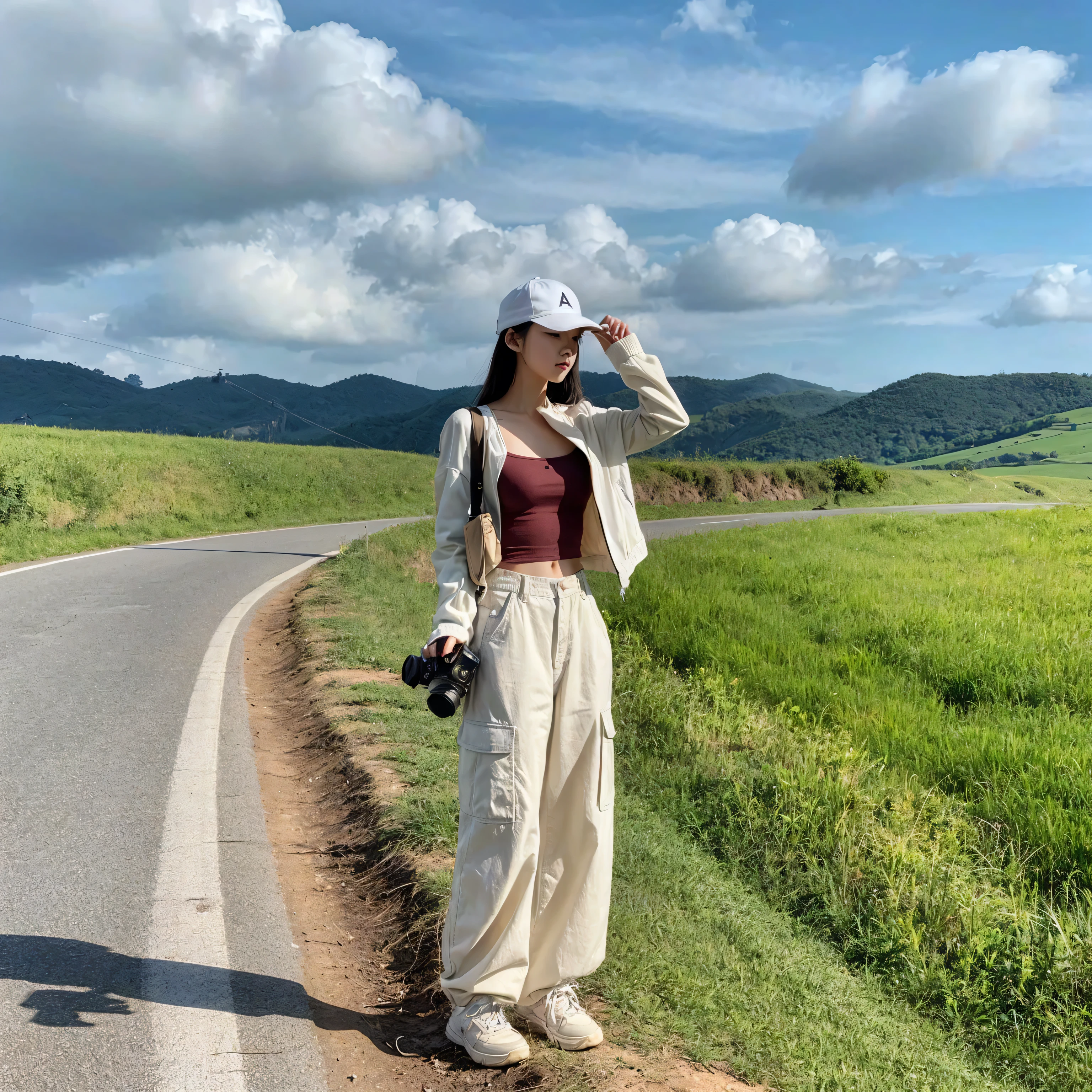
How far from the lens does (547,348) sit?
2.75 meters

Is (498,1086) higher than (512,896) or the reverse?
the reverse

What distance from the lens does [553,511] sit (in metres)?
2.81

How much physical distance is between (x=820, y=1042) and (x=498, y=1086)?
111 centimetres

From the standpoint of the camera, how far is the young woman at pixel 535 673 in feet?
8.70

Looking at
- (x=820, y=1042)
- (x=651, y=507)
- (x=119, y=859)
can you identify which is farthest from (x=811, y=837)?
(x=651, y=507)

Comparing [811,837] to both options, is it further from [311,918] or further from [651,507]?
[651,507]

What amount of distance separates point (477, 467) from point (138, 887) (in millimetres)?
2480

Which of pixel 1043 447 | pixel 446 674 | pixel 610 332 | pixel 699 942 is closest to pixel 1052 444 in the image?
pixel 1043 447

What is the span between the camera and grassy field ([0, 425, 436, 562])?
17156 millimetres

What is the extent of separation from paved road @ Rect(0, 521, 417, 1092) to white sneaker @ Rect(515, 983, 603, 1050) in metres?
0.71

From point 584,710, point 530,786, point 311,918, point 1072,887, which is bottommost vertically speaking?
point 1072,887

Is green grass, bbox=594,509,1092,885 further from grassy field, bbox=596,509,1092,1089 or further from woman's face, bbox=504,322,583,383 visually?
woman's face, bbox=504,322,583,383

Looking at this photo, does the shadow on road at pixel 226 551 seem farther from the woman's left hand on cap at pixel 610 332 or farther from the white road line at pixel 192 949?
the woman's left hand on cap at pixel 610 332

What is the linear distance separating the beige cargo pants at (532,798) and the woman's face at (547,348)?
2.14ft
